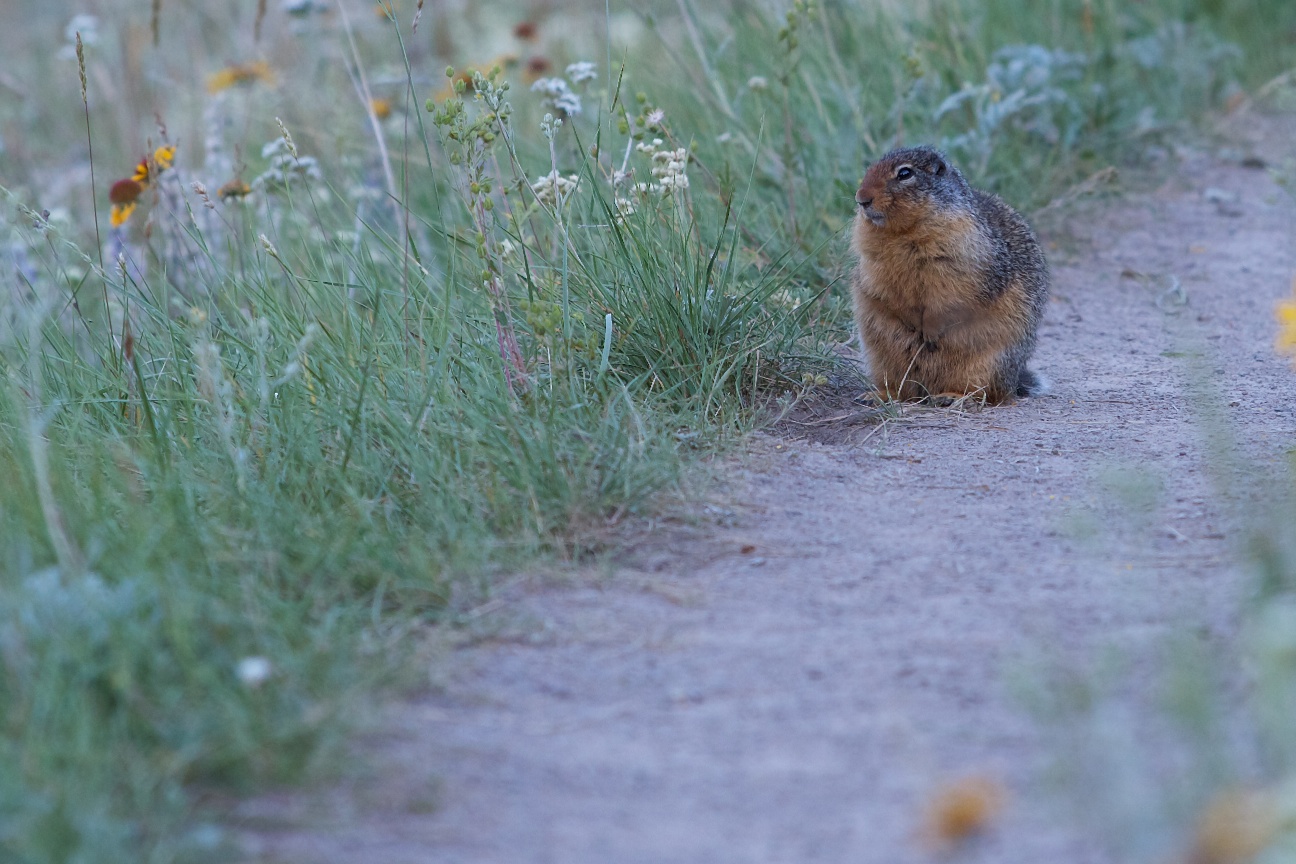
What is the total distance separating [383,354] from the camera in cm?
383

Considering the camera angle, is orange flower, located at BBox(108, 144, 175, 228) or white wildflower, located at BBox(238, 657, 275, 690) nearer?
white wildflower, located at BBox(238, 657, 275, 690)

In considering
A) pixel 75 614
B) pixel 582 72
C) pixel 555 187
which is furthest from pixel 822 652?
pixel 582 72

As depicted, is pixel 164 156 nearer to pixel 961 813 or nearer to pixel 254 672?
pixel 254 672

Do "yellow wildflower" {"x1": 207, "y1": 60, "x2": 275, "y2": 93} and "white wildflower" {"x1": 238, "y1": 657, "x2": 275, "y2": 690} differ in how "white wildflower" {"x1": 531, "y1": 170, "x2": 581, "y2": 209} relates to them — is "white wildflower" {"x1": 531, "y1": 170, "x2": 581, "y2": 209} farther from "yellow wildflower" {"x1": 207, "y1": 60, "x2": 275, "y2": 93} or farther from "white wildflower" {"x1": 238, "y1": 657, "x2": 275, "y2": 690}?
"yellow wildflower" {"x1": 207, "y1": 60, "x2": 275, "y2": 93}

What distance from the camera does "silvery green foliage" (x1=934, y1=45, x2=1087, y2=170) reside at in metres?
6.18

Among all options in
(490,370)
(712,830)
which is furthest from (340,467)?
(712,830)

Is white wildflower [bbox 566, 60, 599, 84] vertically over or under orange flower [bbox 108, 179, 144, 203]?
under

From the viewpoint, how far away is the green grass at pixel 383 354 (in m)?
2.35

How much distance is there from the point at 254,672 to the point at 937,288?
2.91 metres

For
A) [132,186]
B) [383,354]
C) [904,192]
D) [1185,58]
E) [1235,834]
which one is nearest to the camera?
[1235,834]

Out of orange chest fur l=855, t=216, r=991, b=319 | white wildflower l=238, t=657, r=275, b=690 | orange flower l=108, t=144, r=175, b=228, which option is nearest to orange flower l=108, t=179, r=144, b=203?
orange flower l=108, t=144, r=175, b=228

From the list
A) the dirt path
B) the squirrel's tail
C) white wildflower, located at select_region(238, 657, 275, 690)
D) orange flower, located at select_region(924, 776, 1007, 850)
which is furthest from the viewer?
the squirrel's tail

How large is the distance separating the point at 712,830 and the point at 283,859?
0.67 meters

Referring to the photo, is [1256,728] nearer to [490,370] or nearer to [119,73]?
[490,370]
